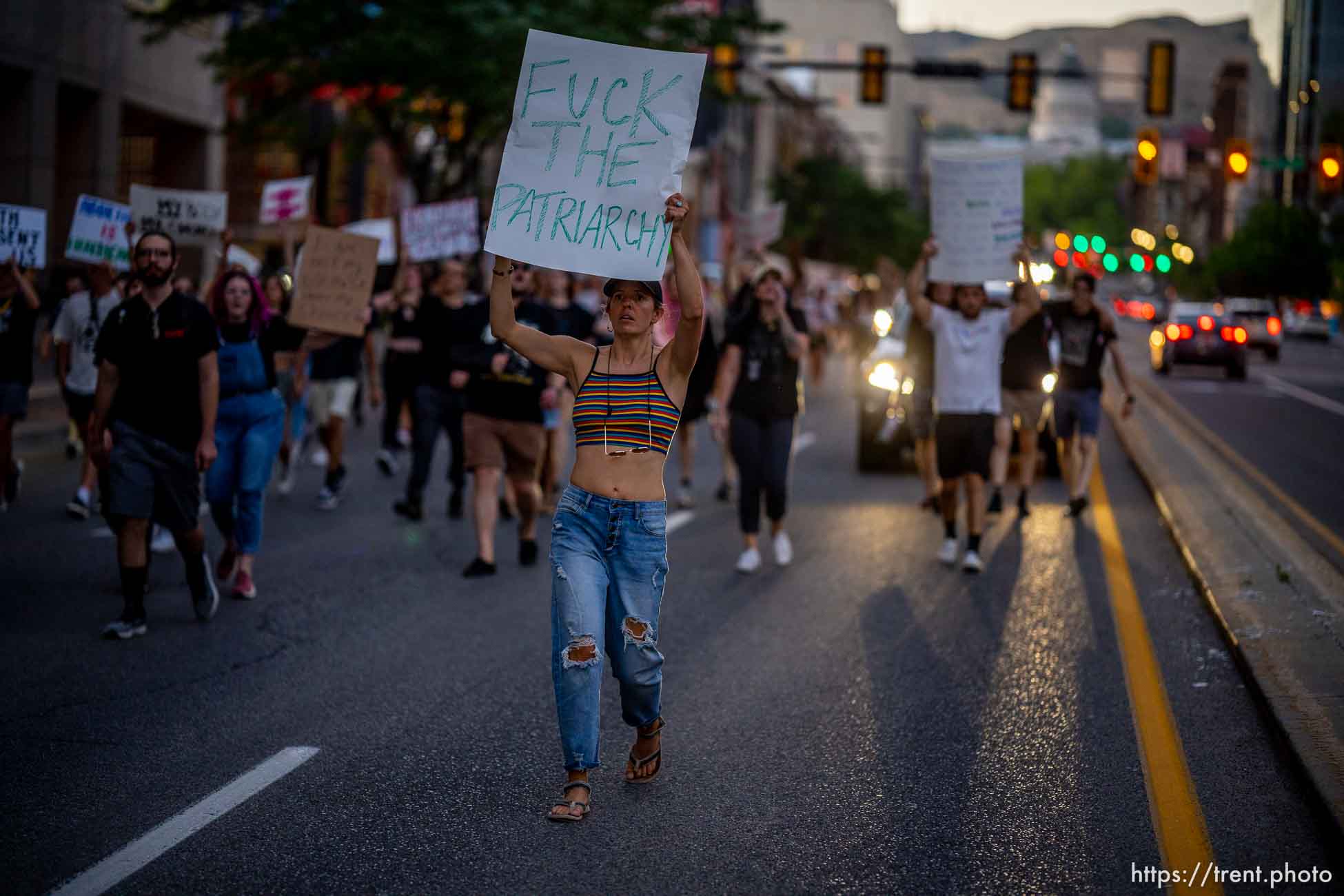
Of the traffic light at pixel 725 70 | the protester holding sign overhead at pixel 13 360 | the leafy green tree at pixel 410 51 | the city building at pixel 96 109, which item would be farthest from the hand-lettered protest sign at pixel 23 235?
the traffic light at pixel 725 70

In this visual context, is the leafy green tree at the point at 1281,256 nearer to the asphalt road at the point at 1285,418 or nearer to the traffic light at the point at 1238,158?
the asphalt road at the point at 1285,418

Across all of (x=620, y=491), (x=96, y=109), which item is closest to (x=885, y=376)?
(x=620, y=491)

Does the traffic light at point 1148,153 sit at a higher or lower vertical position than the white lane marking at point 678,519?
higher

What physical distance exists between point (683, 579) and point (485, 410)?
67.5 inches

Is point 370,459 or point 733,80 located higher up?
point 733,80

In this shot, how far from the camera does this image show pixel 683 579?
1041cm

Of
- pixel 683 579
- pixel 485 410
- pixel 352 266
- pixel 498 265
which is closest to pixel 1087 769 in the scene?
pixel 498 265

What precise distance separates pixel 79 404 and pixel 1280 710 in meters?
9.57

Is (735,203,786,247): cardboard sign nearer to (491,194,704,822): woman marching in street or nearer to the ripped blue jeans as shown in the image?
(491,194,704,822): woman marching in street

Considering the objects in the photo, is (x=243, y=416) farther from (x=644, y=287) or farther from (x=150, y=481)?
(x=644, y=287)

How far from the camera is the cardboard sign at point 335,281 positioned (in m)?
11.8

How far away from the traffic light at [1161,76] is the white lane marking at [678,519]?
50.1 ft

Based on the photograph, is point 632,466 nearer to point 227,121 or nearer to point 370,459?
point 370,459

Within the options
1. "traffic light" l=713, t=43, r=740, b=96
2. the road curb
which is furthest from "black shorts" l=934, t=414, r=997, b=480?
"traffic light" l=713, t=43, r=740, b=96
